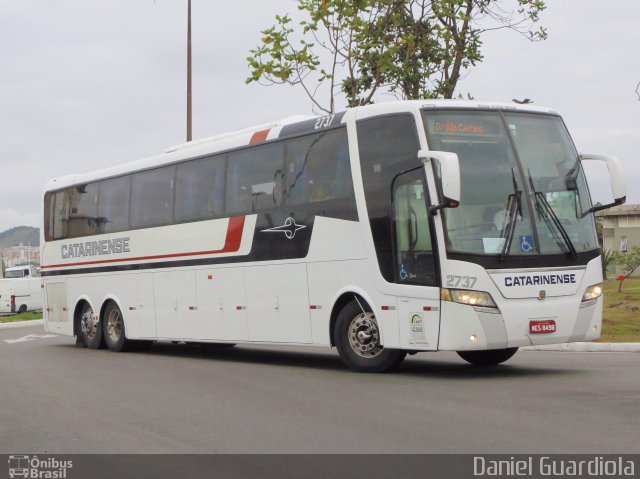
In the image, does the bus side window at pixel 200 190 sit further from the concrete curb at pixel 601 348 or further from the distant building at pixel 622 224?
the distant building at pixel 622 224

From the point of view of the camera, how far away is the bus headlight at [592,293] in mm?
13336

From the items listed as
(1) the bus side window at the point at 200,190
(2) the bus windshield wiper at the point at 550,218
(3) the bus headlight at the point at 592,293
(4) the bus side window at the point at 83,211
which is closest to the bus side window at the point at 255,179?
(1) the bus side window at the point at 200,190

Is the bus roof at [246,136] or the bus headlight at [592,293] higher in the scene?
the bus roof at [246,136]

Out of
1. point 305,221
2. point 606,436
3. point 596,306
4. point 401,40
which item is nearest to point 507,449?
point 606,436

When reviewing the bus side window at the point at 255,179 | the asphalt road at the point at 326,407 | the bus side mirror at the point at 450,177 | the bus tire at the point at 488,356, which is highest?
the bus side window at the point at 255,179

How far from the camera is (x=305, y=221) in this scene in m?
15.2

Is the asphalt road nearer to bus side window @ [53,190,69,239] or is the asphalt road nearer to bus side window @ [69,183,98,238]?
bus side window @ [69,183,98,238]

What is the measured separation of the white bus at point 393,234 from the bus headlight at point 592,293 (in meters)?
0.02

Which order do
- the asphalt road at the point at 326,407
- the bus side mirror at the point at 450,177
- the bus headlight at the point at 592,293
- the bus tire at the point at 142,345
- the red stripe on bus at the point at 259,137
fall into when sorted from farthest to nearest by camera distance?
the bus tire at the point at 142,345
the red stripe on bus at the point at 259,137
the bus headlight at the point at 592,293
the bus side mirror at the point at 450,177
the asphalt road at the point at 326,407

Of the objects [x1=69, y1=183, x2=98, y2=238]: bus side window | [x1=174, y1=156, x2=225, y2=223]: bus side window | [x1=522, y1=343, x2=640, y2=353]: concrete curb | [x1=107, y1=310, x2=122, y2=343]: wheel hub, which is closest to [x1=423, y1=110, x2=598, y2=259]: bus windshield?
[x1=522, y1=343, x2=640, y2=353]: concrete curb

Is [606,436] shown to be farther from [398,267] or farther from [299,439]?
[398,267]
